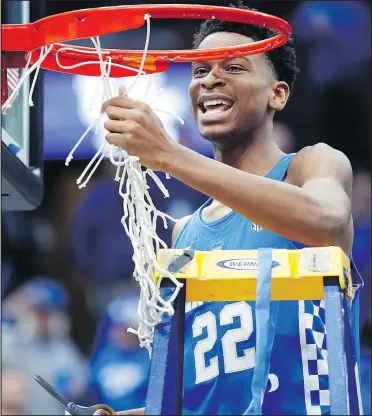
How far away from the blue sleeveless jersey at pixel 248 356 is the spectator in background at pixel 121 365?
8.17 feet

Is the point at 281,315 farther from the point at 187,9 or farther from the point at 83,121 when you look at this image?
the point at 83,121

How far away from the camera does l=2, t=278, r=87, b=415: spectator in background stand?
16.3 ft

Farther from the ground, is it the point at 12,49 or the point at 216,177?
the point at 12,49

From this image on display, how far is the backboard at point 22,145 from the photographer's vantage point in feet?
11.5

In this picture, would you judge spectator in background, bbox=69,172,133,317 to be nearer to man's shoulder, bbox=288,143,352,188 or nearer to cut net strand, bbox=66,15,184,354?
man's shoulder, bbox=288,143,352,188

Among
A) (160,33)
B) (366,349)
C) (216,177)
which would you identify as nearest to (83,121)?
(160,33)

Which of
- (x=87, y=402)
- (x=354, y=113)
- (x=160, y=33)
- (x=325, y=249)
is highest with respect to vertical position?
(x=160, y=33)

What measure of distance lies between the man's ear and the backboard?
115 cm

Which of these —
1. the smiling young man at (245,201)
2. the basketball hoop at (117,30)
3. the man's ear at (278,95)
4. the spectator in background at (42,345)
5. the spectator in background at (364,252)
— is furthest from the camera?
the spectator in background at (42,345)

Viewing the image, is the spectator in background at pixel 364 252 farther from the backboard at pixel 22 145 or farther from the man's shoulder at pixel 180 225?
the man's shoulder at pixel 180 225

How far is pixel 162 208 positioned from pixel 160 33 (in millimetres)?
944

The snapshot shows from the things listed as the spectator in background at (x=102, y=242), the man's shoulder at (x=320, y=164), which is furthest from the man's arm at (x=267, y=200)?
the spectator in background at (x=102, y=242)

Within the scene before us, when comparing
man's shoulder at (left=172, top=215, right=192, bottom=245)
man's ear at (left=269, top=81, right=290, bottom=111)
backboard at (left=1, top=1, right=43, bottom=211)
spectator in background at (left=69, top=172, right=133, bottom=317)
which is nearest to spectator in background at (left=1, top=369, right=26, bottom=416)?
Result: spectator in background at (left=69, top=172, right=133, bottom=317)

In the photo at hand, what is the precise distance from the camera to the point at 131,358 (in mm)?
4918
